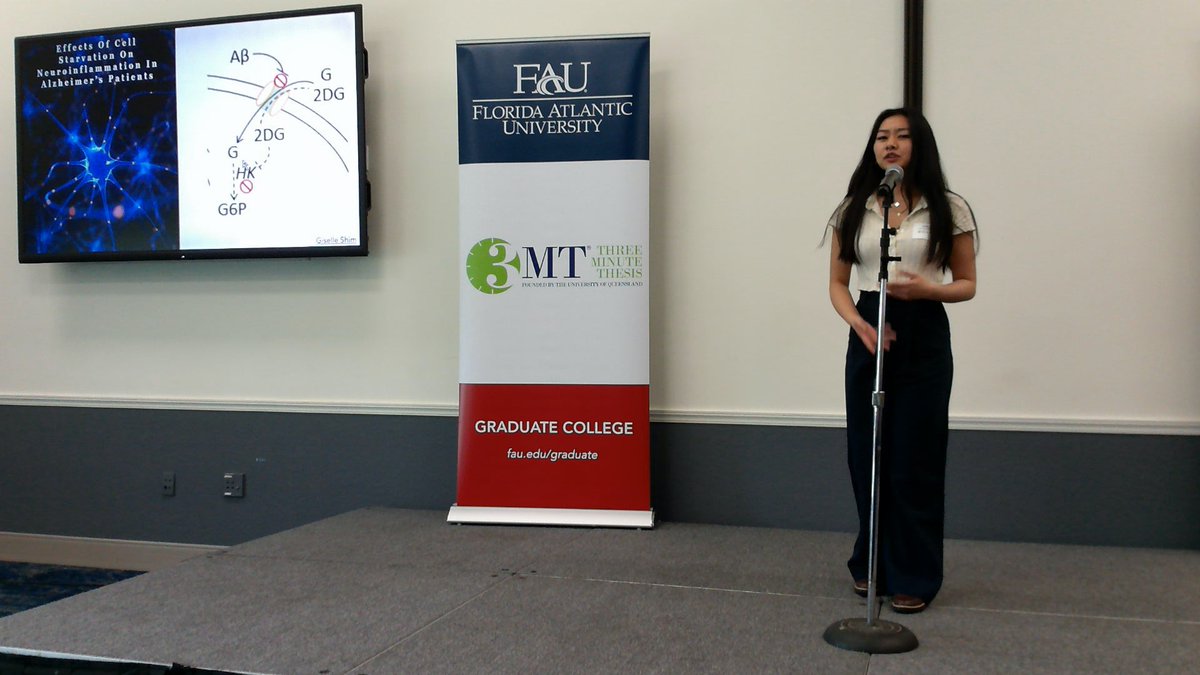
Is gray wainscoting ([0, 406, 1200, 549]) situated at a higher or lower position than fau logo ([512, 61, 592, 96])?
lower

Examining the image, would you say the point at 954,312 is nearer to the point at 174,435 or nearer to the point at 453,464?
the point at 453,464

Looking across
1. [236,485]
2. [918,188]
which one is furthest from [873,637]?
[236,485]

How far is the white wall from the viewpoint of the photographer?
3.67 metres

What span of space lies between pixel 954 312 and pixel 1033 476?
66 centimetres

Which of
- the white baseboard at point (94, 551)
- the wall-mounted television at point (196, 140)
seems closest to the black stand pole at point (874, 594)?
the wall-mounted television at point (196, 140)

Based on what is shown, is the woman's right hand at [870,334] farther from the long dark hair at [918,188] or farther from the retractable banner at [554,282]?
the retractable banner at [554,282]

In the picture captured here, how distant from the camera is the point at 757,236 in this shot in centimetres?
402

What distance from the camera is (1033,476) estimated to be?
3.76 m

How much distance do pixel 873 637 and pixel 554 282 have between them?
2006mm

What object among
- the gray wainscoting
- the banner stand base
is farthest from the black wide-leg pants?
the banner stand base

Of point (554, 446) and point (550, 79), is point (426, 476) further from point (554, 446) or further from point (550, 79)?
point (550, 79)

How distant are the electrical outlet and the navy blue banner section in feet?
5.66

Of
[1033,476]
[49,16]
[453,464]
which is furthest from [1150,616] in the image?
[49,16]

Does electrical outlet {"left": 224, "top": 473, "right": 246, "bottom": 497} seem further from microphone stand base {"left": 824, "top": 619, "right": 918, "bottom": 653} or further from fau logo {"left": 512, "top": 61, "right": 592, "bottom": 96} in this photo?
microphone stand base {"left": 824, "top": 619, "right": 918, "bottom": 653}
